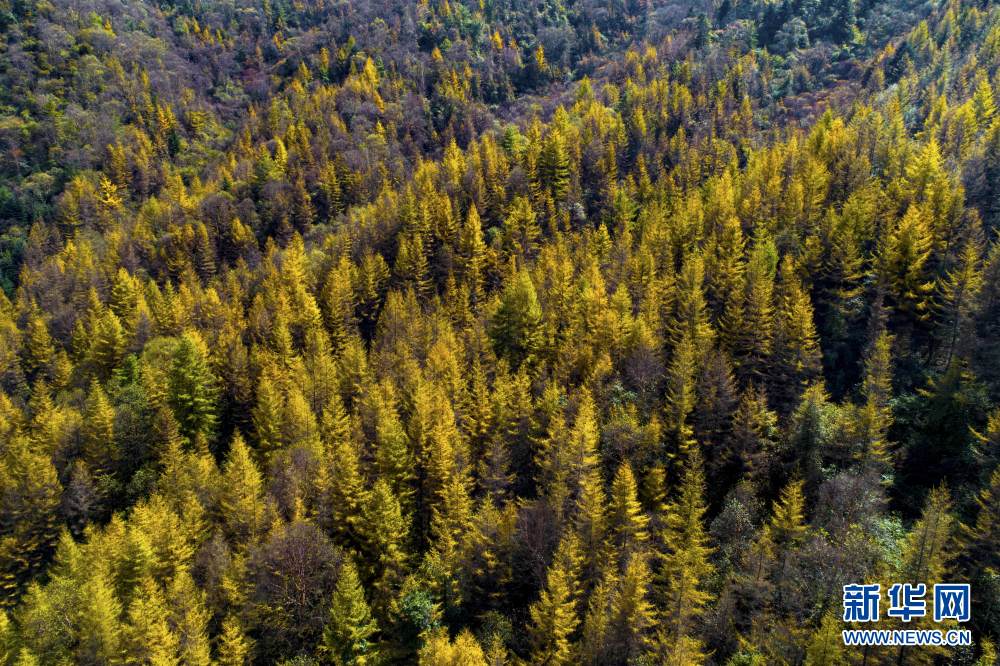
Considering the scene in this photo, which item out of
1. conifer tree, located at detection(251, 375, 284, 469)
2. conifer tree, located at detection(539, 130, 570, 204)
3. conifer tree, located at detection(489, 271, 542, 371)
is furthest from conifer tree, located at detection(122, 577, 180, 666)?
conifer tree, located at detection(539, 130, 570, 204)

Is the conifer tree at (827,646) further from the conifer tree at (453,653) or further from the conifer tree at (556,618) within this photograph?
the conifer tree at (453,653)

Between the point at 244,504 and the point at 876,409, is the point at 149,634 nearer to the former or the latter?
the point at 244,504

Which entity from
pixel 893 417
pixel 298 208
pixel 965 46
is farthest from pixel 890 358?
pixel 965 46

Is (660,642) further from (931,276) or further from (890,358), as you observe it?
(931,276)

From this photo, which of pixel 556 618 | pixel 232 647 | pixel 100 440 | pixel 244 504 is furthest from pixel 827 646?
pixel 100 440

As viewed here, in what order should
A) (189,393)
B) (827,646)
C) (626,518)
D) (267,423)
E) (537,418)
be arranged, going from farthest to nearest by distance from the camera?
(189,393) < (267,423) < (537,418) < (626,518) < (827,646)

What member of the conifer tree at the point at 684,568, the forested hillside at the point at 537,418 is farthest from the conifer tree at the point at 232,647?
the conifer tree at the point at 684,568
